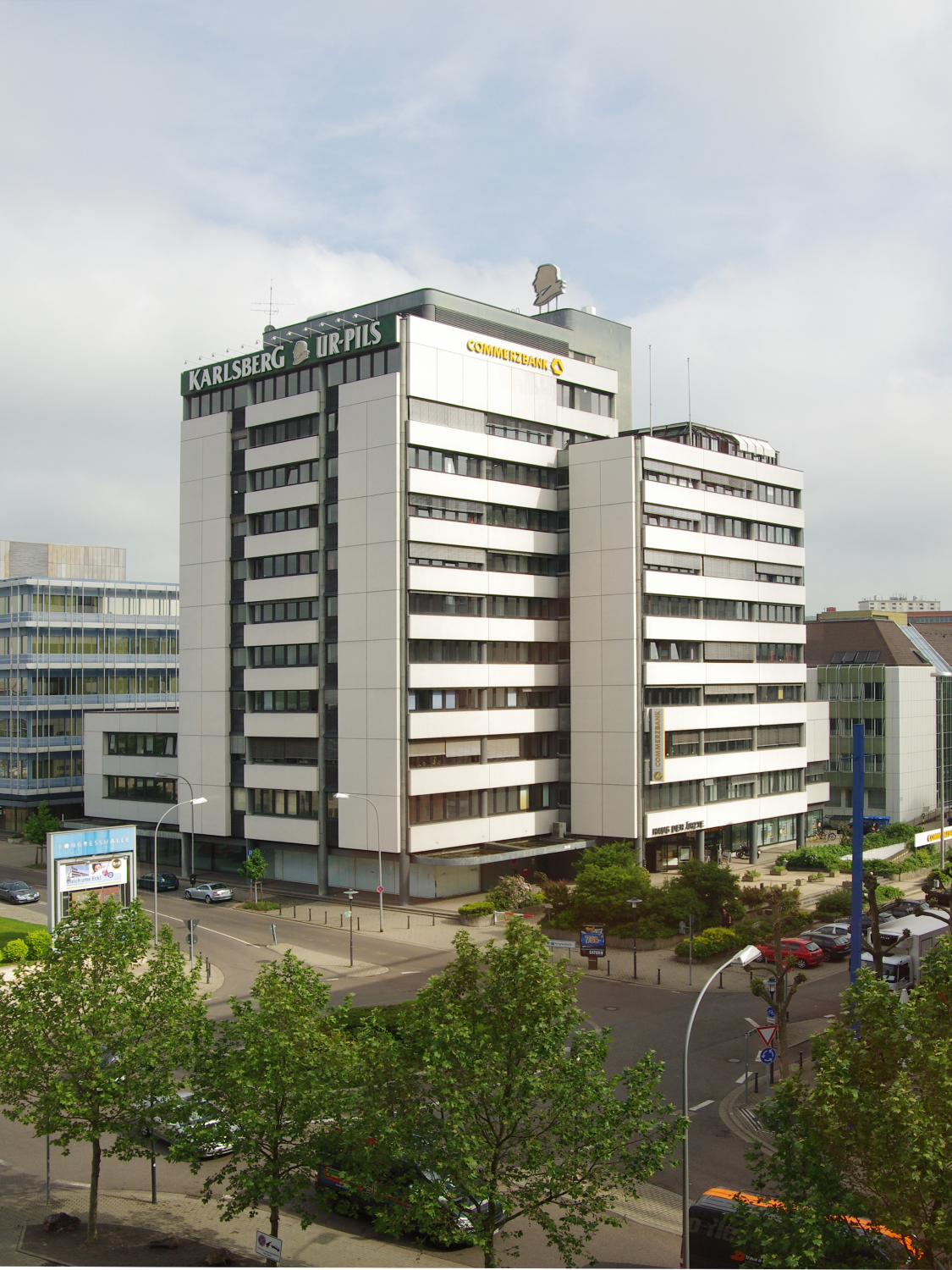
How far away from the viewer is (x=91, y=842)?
160 ft

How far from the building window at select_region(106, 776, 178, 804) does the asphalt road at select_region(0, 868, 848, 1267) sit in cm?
1037

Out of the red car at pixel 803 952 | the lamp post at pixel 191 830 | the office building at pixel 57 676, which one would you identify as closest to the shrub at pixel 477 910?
the red car at pixel 803 952

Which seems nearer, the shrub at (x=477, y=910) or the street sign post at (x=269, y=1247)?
the street sign post at (x=269, y=1247)

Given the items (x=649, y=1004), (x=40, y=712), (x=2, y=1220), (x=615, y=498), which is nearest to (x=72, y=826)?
(x=40, y=712)

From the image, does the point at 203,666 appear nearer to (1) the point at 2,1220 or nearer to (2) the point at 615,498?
(2) the point at 615,498

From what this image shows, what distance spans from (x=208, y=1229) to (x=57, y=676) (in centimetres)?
7791

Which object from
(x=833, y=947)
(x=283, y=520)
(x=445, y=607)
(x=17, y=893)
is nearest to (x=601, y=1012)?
(x=833, y=947)

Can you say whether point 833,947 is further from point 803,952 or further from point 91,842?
point 91,842

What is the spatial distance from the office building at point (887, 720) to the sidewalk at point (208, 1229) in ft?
254

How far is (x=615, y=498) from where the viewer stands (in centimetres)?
6925

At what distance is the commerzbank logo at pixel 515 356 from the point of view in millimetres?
67625

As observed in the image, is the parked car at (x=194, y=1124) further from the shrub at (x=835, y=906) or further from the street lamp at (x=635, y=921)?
the shrub at (x=835, y=906)

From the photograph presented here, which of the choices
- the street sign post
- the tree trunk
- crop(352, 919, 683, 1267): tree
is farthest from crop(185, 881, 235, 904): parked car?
crop(352, 919, 683, 1267): tree

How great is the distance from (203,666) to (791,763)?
46.3 metres
